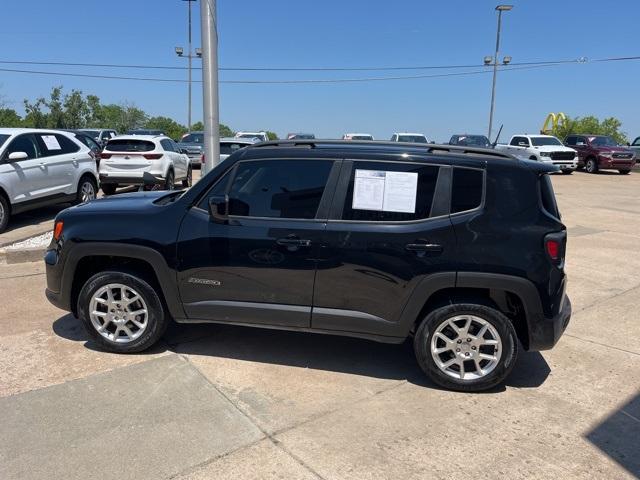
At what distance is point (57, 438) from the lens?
3064 mm

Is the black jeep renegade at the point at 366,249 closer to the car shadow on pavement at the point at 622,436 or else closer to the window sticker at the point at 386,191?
the window sticker at the point at 386,191

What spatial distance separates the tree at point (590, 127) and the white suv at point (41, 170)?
139ft

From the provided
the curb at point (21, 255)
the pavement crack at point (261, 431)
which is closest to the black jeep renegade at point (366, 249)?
the pavement crack at point (261, 431)

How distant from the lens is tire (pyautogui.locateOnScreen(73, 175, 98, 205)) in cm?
1042

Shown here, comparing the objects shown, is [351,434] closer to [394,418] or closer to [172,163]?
[394,418]

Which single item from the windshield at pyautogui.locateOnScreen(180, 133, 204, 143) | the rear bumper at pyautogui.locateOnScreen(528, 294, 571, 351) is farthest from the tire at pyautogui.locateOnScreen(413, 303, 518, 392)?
the windshield at pyautogui.locateOnScreen(180, 133, 204, 143)

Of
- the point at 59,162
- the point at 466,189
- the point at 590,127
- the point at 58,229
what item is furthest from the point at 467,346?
the point at 590,127

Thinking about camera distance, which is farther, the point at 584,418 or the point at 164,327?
the point at 164,327

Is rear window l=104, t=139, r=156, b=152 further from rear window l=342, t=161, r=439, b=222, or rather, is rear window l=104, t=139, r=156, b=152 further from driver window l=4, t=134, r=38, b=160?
rear window l=342, t=161, r=439, b=222

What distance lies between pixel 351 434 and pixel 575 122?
164ft

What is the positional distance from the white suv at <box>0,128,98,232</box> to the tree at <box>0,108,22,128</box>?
37.4 meters

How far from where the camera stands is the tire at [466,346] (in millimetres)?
3682

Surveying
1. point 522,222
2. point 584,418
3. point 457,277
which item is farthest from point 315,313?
point 584,418

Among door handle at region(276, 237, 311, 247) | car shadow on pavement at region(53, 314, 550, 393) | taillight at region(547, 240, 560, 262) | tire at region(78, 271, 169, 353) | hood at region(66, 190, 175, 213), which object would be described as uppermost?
hood at region(66, 190, 175, 213)
